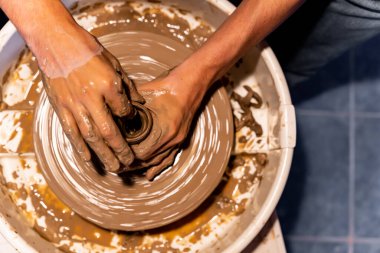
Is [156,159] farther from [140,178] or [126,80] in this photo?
[126,80]

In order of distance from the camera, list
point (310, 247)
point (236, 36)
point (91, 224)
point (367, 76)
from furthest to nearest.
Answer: point (367, 76) < point (310, 247) < point (91, 224) < point (236, 36)

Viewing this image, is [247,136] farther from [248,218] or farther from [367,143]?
[367,143]

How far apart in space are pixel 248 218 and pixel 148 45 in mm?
531

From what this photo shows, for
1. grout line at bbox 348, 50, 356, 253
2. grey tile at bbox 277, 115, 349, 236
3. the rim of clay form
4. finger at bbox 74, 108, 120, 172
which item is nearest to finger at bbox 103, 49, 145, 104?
finger at bbox 74, 108, 120, 172

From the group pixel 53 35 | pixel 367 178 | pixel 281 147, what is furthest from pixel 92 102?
pixel 367 178

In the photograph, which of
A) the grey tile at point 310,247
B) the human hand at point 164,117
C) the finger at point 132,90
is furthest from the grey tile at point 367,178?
the finger at point 132,90

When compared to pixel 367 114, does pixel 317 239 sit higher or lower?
lower

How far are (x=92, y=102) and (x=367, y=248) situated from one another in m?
1.54

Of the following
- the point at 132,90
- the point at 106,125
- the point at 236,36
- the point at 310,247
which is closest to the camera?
the point at 106,125

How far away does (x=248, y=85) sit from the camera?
1.58m

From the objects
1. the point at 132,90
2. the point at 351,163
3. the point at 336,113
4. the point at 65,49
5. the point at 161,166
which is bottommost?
the point at 351,163

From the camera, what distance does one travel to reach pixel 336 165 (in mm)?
2291

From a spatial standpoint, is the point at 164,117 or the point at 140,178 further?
the point at 140,178

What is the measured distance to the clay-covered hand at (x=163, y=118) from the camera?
4.38 ft
